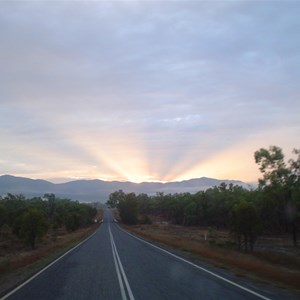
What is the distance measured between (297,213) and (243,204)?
16.3 meters

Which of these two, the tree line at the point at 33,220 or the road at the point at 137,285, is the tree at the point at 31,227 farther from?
the road at the point at 137,285

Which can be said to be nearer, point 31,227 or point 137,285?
point 137,285

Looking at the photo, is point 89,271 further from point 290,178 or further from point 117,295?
point 290,178

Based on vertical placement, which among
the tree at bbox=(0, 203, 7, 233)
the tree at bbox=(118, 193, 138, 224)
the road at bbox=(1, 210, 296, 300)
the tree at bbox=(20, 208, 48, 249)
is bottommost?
the road at bbox=(1, 210, 296, 300)

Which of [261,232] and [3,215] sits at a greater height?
[3,215]

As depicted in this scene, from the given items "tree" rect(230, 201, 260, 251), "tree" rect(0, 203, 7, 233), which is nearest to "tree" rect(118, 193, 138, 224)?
"tree" rect(0, 203, 7, 233)

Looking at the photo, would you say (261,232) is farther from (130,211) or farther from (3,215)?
(130,211)

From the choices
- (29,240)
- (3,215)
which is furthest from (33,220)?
(3,215)

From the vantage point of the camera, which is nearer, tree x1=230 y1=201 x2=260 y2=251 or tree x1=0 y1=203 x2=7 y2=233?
tree x1=230 y1=201 x2=260 y2=251

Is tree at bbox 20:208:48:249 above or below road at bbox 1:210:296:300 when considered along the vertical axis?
above

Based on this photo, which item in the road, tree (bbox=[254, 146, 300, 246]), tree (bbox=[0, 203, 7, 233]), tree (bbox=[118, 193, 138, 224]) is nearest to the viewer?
the road

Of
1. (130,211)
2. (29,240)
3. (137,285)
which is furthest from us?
(130,211)

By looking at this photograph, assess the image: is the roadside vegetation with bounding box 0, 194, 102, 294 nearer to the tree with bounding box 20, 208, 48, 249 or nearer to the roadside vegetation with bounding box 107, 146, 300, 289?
the tree with bounding box 20, 208, 48, 249

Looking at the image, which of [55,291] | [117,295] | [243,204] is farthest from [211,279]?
[243,204]
